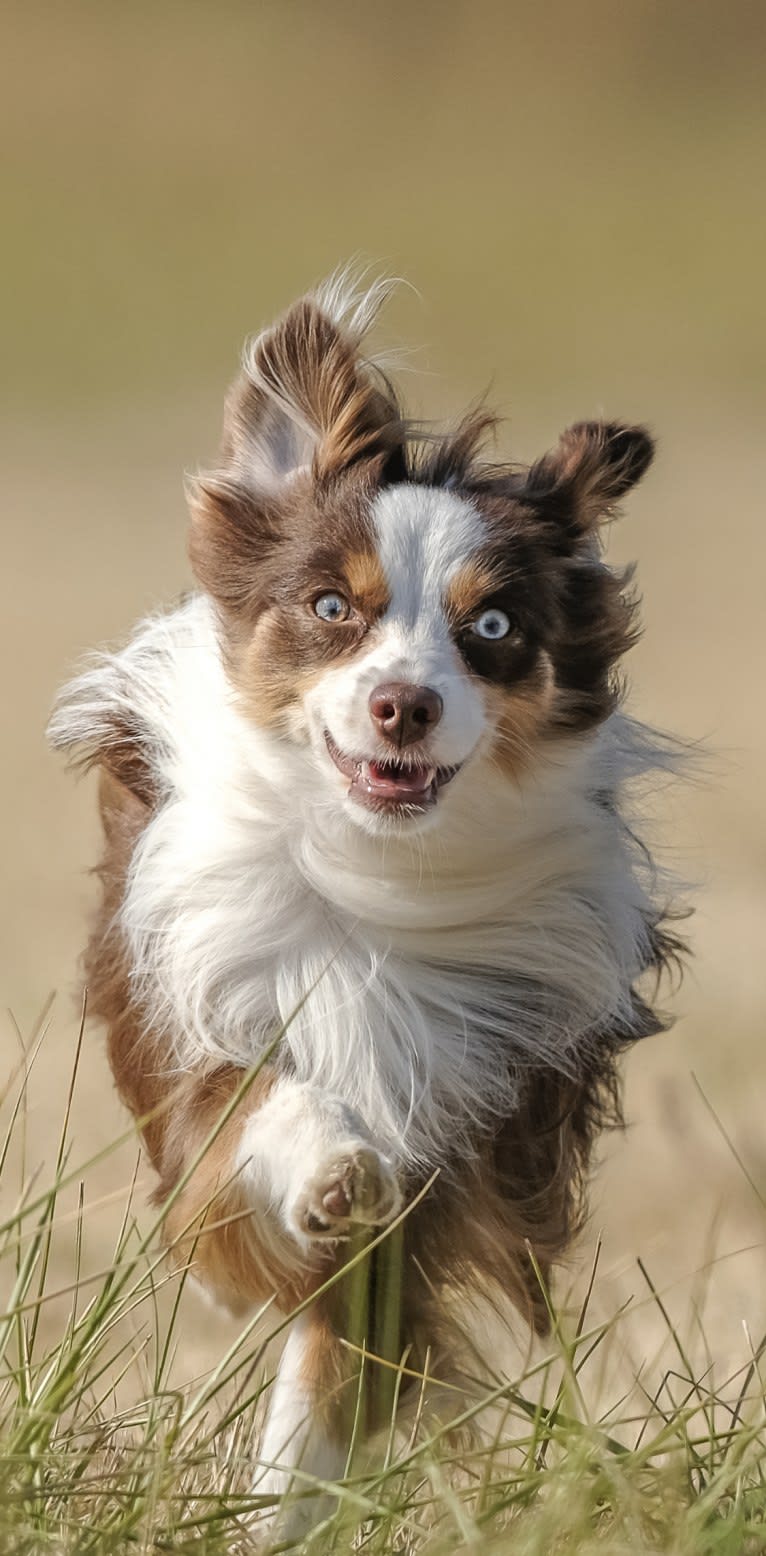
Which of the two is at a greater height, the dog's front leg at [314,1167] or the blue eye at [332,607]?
the blue eye at [332,607]

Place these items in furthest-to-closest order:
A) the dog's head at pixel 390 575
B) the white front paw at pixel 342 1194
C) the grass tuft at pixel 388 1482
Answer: the dog's head at pixel 390 575
the white front paw at pixel 342 1194
the grass tuft at pixel 388 1482

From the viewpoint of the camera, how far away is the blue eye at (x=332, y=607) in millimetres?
4048

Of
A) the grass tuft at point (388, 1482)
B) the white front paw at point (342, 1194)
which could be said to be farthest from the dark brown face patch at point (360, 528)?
the grass tuft at point (388, 1482)

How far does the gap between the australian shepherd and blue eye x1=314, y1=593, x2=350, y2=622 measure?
0.5 inches

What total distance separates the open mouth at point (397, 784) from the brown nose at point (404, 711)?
11cm

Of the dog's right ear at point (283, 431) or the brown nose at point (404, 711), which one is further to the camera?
the dog's right ear at point (283, 431)

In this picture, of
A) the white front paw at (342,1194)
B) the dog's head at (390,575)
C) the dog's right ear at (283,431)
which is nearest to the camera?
the white front paw at (342,1194)

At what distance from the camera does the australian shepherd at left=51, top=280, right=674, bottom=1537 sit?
13.1 ft

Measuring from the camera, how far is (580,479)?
443 centimetres

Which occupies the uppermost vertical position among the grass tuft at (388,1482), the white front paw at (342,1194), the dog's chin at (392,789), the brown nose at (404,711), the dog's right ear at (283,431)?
the dog's right ear at (283,431)

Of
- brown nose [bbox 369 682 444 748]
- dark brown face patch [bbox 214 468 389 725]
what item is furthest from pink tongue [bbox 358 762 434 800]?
dark brown face patch [bbox 214 468 389 725]

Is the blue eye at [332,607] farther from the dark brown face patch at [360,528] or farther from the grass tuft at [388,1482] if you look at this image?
the grass tuft at [388,1482]

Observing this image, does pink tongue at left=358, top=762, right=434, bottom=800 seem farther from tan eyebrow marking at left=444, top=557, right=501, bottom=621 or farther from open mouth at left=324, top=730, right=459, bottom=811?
tan eyebrow marking at left=444, top=557, right=501, bottom=621

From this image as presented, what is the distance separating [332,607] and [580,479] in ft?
2.23
